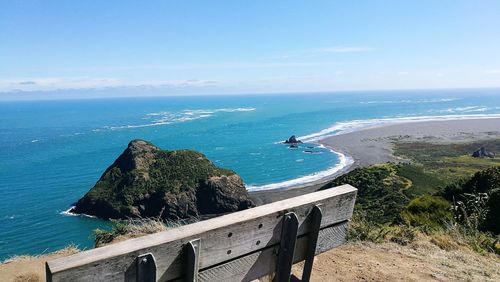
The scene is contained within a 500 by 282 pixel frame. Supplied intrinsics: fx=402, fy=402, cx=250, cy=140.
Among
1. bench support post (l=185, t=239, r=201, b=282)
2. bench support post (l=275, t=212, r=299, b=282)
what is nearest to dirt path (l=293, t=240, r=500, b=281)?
bench support post (l=275, t=212, r=299, b=282)

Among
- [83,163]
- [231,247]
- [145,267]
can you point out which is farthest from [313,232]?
[83,163]

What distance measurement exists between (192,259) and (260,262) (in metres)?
0.62

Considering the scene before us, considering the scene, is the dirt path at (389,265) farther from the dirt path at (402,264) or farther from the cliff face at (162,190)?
the cliff face at (162,190)

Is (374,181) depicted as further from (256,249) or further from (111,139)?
(111,139)

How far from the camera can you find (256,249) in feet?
8.08

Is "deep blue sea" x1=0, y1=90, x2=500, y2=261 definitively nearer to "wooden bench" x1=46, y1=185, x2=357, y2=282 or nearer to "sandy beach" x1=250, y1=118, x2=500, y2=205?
"sandy beach" x1=250, y1=118, x2=500, y2=205

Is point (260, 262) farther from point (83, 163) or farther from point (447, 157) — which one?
point (447, 157)

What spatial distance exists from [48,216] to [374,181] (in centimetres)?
3694

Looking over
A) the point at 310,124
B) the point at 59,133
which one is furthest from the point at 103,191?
the point at 310,124

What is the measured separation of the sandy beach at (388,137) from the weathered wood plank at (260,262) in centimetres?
4487

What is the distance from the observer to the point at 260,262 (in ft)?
8.30

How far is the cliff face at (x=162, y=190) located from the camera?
151ft

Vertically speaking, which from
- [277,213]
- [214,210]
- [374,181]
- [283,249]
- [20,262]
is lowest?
[214,210]

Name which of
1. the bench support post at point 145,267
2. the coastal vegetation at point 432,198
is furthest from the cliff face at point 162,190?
the bench support post at point 145,267
